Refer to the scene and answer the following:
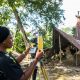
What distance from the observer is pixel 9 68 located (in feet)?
8.14

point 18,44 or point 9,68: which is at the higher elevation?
point 9,68

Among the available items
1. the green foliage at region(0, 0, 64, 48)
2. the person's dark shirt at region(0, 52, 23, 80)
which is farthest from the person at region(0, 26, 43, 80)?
the green foliage at region(0, 0, 64, 48)

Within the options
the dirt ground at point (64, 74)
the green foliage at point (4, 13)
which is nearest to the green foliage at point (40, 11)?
the green foliage at point (4, 13)

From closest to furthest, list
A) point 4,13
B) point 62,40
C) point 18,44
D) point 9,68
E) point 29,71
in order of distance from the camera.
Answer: point 9,68
point 29,71
point 62,40
point 4,13
point 18,44

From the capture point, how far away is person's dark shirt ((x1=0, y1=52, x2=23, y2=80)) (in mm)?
2471

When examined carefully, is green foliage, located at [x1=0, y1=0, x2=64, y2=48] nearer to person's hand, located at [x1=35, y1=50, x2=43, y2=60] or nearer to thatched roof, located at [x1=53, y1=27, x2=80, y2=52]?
thatched roof, located at [x1=53, y1=27, x2=80, y2=52]

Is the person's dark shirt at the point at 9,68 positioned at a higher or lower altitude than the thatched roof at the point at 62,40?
higher

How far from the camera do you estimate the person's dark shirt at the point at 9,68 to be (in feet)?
8.11

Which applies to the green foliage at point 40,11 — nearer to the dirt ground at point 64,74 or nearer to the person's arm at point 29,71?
the dirt ground at point 64,74

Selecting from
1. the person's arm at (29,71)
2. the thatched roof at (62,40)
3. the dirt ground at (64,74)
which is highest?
the person's arm at (29,71)

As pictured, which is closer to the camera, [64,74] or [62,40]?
[64,74]

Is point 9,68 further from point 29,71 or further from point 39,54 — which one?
point 39,54

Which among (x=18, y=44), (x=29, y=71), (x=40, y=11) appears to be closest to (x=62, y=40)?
(x=40, y=11)

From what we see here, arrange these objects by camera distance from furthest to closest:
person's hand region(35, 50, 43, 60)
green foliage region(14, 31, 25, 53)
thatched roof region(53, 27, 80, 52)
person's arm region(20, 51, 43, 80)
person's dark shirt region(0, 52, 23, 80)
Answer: green foliage region(14, 31, 25, 53) → thatched roof region(53, 27, 80, 52) → person's hand region(35, 50, 43, 60) → person's arm region(20, 51, 43, 80) → person's dark shirt region(0, 52, 23, 80)
